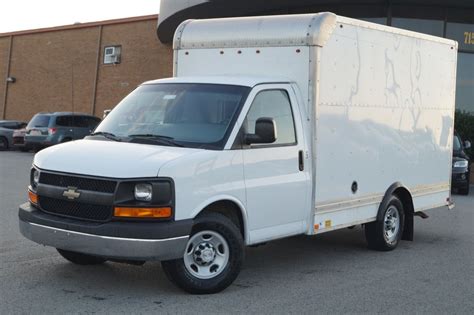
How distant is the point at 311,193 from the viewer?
282 inches

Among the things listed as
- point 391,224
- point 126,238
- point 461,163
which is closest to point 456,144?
point 461,163

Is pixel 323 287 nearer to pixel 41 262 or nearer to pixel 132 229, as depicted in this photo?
pixel 132 229

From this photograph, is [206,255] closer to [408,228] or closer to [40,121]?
[408,228]

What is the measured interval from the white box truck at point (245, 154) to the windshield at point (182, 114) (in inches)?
0.6

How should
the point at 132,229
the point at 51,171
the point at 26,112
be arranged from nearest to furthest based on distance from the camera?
the point at 132,229, the point at 51,171, the point at 26,112

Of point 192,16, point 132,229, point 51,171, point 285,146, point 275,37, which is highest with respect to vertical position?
point 192,16

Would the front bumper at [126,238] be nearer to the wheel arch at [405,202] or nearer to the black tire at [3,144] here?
the wheel arch at [405,202]

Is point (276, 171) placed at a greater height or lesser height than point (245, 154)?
lesser

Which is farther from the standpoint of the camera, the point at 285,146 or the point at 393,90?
the point at 393,90

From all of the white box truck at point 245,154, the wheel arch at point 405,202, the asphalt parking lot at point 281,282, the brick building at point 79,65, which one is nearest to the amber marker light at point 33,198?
the white box truck at point 245,154

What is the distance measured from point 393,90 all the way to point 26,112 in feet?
102

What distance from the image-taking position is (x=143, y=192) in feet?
18.6

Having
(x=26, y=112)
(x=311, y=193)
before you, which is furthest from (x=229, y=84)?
(x=26, y=112)

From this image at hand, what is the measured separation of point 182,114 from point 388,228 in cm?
354
